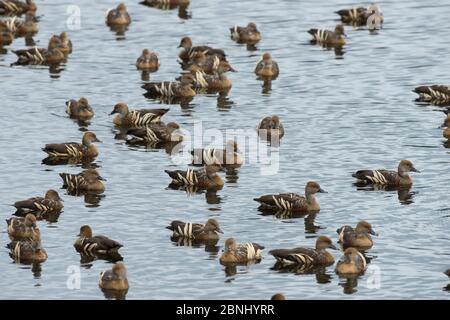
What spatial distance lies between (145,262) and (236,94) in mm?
17577

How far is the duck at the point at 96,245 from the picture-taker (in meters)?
37.8

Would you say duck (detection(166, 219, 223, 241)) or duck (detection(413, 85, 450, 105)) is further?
duck (detection(413, 85, 450, 105))

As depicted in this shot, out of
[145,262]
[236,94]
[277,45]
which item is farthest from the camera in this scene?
[277,45]

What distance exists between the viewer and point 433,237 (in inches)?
1529

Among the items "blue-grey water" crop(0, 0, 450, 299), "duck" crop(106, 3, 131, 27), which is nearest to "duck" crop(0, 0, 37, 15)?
"blue-grey water" crop(0, 0, 450, 299)

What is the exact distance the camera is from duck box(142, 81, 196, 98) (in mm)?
53344

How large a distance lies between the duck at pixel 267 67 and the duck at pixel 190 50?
200cm

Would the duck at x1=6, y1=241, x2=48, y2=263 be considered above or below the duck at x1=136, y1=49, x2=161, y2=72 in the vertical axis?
below

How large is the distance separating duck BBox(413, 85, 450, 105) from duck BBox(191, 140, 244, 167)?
9.01 m

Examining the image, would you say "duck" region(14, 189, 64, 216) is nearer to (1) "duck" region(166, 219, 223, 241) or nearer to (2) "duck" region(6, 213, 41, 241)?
(2) "duck" region(6, 213, 41, 241)

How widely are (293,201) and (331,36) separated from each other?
2004cm

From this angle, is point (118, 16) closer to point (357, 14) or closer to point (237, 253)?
point (357, 14)
